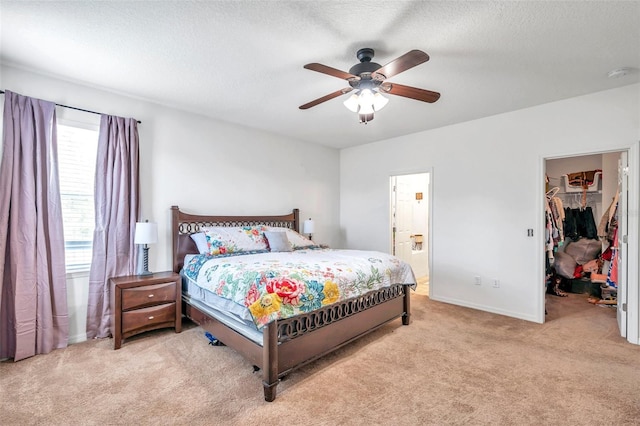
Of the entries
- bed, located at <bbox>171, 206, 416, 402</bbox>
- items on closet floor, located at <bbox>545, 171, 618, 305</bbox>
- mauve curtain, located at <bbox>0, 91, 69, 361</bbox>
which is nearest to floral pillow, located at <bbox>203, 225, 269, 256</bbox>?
bed, located at <bbox>171, 206, 416, 402</bbox>

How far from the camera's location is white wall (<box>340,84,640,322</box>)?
3.33 meters

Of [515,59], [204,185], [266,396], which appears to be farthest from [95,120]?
[515,59]

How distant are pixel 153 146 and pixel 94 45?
140cm

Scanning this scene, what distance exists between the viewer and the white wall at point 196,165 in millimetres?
3107

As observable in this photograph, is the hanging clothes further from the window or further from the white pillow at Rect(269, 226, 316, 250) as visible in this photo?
the window

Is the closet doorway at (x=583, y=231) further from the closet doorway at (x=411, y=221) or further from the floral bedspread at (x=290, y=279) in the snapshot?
the floral bedspread at (x=290, y=279)

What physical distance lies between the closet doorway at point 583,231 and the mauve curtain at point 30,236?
555 centimetres

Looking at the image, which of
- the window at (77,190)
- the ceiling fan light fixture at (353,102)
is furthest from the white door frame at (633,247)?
the window at (77,190)

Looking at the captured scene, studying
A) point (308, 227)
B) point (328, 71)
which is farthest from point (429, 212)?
point (328, 71)

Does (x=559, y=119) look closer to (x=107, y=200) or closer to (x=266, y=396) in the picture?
(x=266, y=396)

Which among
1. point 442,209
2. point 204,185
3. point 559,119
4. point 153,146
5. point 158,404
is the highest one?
point 559,119

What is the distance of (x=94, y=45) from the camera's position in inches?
94.8

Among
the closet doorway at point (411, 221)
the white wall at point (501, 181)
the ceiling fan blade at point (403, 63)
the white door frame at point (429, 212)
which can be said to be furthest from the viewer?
the closet doorway at point (411, 221)

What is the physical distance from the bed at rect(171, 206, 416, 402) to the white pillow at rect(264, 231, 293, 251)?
0.12 m
